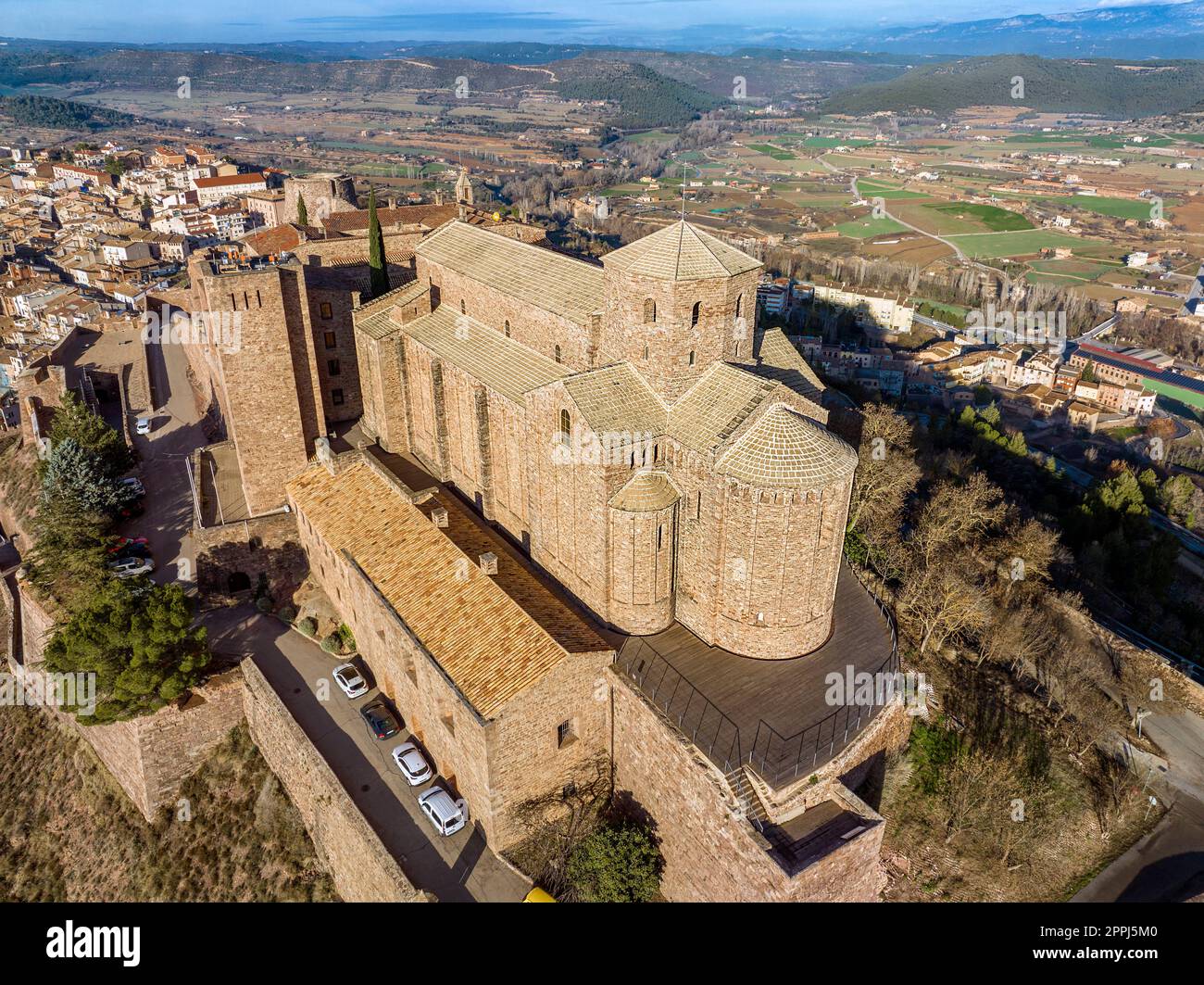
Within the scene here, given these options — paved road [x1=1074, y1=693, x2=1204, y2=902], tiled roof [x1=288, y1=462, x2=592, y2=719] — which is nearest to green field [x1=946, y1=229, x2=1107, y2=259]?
paved road [x1=1074, y1=693, x2=1204, y2=902]

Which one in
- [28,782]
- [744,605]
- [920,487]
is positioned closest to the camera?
[744,605]

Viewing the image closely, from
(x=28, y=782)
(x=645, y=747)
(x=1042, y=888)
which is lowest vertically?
(x=28, y=782)

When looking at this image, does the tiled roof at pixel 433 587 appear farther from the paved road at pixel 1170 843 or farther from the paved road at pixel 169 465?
the paved road at pixel 1170 843

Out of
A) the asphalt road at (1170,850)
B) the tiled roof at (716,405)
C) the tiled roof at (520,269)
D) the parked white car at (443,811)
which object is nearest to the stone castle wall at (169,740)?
the parked white car at (443,811)

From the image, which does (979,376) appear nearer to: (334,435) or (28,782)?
(334,435)

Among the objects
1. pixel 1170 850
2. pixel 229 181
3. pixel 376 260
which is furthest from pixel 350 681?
pixel 229 181

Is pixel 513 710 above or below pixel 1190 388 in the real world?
above
